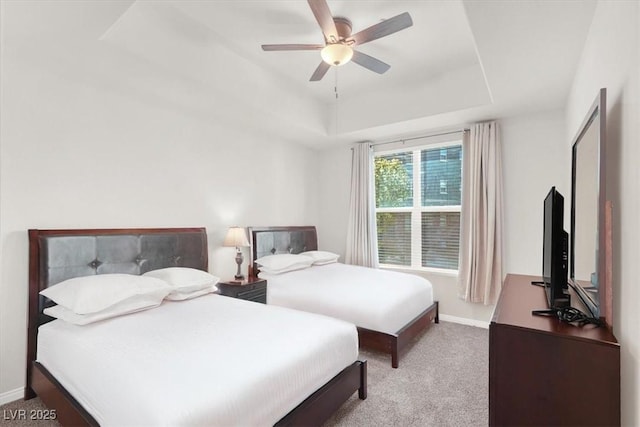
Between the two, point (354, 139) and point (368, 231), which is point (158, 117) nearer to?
point (354, 139)

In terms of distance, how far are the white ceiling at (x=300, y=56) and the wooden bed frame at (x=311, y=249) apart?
1.41 meters

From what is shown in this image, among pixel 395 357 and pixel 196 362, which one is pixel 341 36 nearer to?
Result: pixel 196 362

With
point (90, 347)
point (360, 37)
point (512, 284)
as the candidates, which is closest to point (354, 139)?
point (360, 37)

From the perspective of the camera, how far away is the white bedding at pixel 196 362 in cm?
126

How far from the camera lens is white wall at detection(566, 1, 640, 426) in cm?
104

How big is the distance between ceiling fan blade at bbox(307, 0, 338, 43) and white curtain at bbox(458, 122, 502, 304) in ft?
7.83

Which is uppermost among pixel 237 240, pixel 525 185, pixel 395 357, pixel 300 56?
pixel 300 56

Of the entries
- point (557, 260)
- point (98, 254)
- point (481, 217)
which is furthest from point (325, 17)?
point (481, 217)

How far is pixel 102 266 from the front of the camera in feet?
8.44

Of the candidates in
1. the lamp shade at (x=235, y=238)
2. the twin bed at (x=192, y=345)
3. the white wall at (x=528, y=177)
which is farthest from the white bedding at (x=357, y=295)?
the white wall at (x=528, y=177)

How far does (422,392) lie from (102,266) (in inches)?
106

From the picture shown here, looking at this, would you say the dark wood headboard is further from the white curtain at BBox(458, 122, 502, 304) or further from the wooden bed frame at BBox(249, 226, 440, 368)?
the white curtain at BBox(458, 122, 502, 304)

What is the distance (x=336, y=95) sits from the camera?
401cm

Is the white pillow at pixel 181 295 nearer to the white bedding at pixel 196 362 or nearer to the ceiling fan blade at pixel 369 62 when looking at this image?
the white bedding at pixel 196 362
